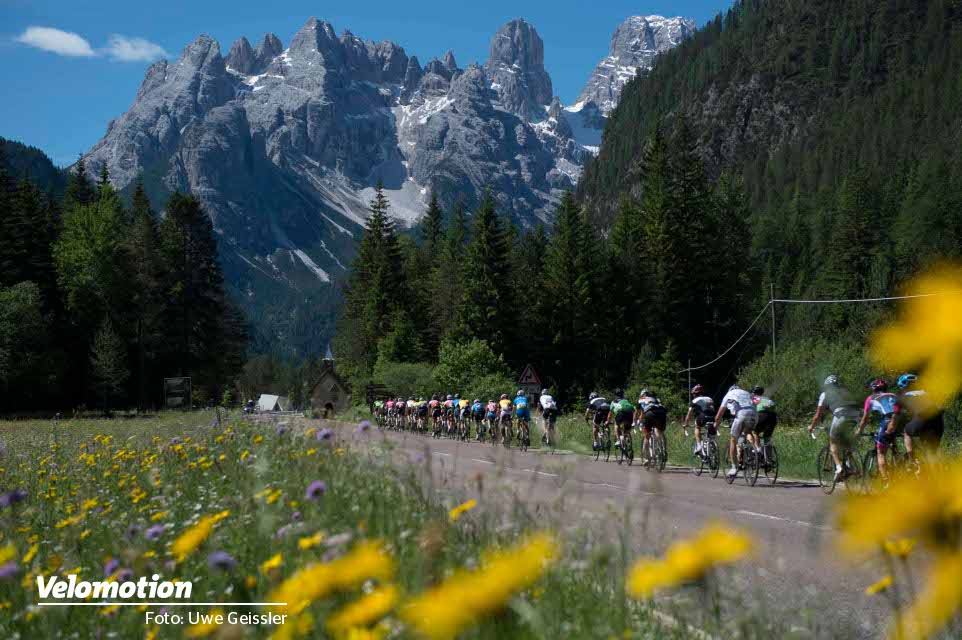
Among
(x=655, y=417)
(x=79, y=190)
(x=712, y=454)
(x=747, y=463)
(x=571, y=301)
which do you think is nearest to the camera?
(x=747, y=463)

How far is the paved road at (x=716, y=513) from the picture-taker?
2.56 m

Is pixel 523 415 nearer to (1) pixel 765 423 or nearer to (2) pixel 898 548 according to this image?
(1) pixel 765 423

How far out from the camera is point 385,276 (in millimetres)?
73188

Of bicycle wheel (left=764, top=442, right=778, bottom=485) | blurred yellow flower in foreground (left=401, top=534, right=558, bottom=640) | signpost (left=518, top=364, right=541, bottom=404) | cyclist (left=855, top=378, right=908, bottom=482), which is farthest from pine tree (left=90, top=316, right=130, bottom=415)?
blurred yellow flower in foreground (left=401, top=534, right=558, bottom=640)

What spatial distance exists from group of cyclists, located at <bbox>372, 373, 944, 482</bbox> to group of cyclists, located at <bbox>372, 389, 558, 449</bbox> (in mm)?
43

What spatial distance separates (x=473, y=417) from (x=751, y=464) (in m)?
17.5

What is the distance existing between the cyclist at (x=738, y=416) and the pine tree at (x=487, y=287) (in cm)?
4539

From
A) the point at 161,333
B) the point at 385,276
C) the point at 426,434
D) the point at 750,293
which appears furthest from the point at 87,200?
the point at 750,293

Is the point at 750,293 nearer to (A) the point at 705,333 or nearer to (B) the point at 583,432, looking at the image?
(A) the point at 705,333

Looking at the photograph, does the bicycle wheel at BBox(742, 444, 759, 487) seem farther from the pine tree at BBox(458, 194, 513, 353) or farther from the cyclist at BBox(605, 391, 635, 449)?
the pine tree at BBox(458, 194, 513, 353)

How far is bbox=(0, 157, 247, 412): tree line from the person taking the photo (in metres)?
50.1

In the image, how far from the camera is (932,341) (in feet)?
2.48

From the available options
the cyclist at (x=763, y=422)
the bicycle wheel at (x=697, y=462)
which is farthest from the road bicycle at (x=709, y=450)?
the cyclist at (x=763, y=422)

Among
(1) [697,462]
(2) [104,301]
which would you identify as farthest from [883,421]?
(2) [104,301]
